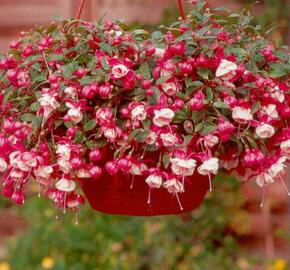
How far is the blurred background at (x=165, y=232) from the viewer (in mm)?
2930

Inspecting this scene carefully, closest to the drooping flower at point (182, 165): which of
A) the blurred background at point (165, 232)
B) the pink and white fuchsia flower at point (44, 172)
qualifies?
the pink and white fuchsia flower at point (44, 172)

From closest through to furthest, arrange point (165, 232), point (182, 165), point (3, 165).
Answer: point (182, 165) < point (3, 165) < point (165, 232)

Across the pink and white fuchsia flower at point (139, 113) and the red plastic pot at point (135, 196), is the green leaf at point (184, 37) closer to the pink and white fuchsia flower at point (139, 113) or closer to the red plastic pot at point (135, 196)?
the pink and white fuchsia flower at point (139, 113)

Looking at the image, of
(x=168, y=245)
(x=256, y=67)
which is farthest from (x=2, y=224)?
(x=256, y=67)

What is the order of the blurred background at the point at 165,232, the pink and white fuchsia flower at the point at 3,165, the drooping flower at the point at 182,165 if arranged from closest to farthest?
1. the drooping flower at the point at 182,165
2. the pink and white fuchsia flower at the point at 3,165
3. the blurred background at the point at 165,232

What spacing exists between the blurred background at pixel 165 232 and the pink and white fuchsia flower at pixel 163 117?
5.17ft

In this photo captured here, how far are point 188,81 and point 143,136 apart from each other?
15cm

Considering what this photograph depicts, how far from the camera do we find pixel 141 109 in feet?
4.39

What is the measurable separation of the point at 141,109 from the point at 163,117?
0.04m

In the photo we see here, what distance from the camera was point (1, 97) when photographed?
5.02 feet

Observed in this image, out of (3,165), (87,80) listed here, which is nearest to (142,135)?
(87,80)

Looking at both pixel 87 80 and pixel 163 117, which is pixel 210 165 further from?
pixel 87 80

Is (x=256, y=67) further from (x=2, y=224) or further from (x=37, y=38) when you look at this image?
(x=2, y=224)

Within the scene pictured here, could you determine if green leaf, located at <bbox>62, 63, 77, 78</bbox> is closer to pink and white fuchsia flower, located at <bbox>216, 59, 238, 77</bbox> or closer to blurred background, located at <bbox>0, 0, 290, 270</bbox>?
pink and white fuchsia flower, located at <bbox>216, 59, 238, 77</bbox>
